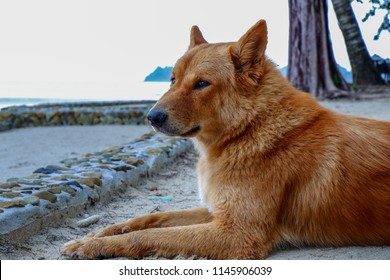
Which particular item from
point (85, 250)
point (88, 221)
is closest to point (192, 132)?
point (85, 250)

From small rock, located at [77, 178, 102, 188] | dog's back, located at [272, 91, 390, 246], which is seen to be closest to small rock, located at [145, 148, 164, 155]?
small rock, located at [77, 178, 102, 188]

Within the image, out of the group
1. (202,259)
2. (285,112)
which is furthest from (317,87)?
(202,259)

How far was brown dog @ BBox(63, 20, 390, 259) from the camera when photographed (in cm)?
319

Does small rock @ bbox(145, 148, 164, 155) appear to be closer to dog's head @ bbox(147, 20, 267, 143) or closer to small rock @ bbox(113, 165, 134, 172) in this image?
small rock @ bbox(113, 165, 134, 172)

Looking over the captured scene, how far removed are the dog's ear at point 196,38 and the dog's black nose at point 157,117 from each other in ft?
2.65

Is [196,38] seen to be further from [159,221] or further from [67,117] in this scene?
[67,117]

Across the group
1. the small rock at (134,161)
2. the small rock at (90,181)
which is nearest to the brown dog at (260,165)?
the small rock at (90,181)

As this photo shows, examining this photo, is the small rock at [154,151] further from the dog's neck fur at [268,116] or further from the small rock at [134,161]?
the dog's neck fur at [268,116]

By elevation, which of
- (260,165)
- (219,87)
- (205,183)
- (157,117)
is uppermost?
(219,87)

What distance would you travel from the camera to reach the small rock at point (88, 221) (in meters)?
4.18

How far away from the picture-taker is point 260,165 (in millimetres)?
3336

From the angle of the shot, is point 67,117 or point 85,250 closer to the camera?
point 85,250

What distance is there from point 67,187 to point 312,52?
4.77 m

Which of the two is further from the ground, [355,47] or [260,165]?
[355,47]
